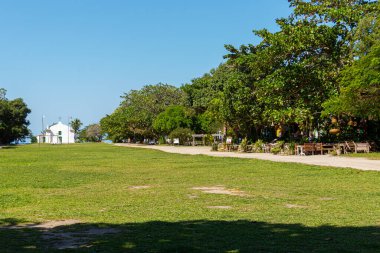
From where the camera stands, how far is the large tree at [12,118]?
3649 inches

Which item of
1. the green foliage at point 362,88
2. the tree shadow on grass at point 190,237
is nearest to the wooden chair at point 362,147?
the green foliage at point 362,88

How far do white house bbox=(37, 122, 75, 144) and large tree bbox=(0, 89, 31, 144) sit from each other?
48157 mm

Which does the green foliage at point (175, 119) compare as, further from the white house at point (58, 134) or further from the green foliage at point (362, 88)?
the white house at point (58, 134)

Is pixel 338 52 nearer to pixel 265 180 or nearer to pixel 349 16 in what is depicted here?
pixel 349 16

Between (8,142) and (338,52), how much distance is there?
3473 inches

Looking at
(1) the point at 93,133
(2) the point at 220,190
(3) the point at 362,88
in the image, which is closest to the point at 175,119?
(3) the point at 362,88

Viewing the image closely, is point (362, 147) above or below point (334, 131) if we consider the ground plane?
below

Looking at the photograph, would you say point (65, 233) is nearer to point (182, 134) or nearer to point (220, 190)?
point (220, 190)

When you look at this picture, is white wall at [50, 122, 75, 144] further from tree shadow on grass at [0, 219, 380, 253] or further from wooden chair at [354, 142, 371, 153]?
tree shadow on grass at [0, 219, 380, 253]

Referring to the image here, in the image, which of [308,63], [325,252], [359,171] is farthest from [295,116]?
[325,252]

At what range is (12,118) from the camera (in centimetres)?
9581

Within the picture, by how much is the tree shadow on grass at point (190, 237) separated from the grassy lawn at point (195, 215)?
13 mm

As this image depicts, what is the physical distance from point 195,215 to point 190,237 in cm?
215

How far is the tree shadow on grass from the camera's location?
612 centimetres
